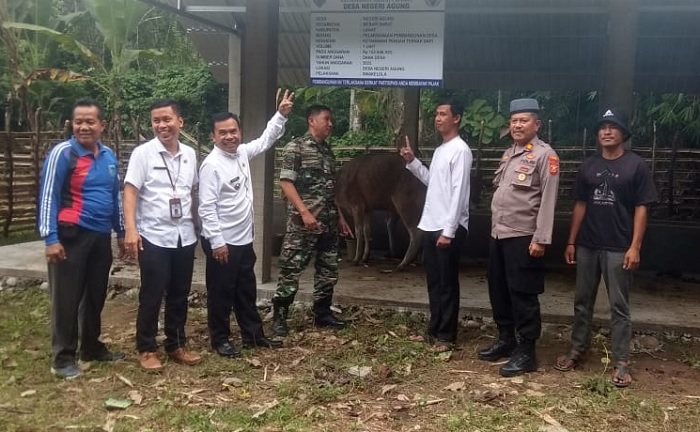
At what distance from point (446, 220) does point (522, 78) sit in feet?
18.8

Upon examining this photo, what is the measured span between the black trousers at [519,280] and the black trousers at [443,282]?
0.31m

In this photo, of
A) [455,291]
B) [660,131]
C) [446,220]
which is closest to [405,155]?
[446,220]

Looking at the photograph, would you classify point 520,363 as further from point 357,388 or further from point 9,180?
point 9,180

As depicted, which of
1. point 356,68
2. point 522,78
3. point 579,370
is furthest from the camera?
point 522,78

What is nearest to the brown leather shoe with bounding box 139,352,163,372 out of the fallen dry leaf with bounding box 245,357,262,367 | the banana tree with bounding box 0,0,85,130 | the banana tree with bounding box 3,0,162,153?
the fallen dry leaf with bounding box 245,357,262,367

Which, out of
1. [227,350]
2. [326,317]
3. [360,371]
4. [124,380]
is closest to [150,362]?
[124,380]

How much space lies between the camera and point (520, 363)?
15.3ft

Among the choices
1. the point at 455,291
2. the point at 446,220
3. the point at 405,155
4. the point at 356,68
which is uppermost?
the point at 356,68

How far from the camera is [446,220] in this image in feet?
16.1

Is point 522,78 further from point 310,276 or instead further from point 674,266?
point 310,276

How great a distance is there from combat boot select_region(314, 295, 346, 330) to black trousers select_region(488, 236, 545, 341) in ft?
4.76

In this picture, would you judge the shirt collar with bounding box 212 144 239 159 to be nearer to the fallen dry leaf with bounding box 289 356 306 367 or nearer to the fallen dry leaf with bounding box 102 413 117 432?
the fallen dry leaf with bounding box 289 356 306 367

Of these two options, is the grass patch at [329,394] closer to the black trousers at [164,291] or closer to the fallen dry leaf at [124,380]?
the fallen dry leaf at [124,380]

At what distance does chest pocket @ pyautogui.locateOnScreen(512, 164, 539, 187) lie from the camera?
447cm
